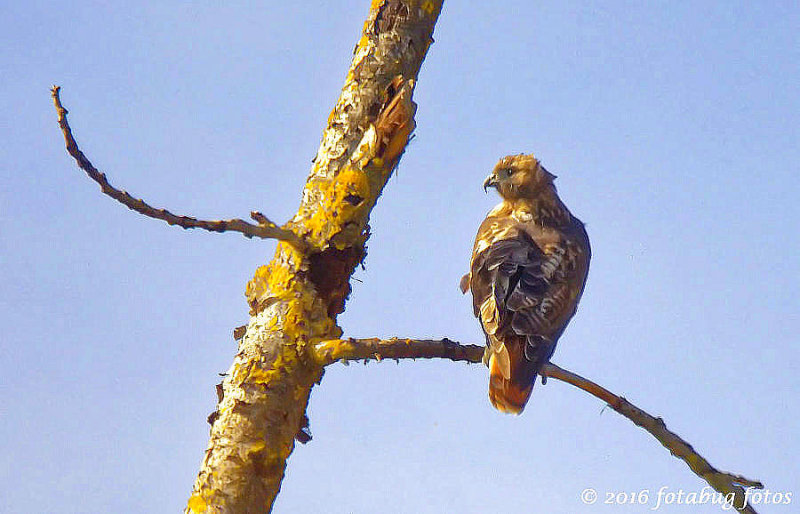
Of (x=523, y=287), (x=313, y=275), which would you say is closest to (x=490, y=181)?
(x=523, y=287)

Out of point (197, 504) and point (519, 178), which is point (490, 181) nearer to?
point (519, 178)

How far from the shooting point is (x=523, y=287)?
4.30 m

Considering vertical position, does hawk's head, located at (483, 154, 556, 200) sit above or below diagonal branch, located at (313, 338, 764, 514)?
above

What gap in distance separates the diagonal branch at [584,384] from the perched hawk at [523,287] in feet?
1.37

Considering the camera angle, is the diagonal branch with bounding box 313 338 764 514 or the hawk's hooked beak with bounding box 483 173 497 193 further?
the hawk's hooked beak with bounding box 483 173 497 193

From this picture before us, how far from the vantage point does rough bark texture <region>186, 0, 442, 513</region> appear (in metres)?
3.09

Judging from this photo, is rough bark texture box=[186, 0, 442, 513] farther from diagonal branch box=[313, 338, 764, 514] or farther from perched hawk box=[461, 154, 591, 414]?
perched hawk box=[461, 154, 591, 414]

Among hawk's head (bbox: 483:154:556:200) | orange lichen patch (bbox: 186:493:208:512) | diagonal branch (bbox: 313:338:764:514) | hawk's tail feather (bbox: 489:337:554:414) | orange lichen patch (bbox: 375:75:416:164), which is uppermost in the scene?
hawk's head (bbox: 483:154:556:200)

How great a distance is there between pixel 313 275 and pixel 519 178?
256 centimetres

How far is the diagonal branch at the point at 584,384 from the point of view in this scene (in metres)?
3.11

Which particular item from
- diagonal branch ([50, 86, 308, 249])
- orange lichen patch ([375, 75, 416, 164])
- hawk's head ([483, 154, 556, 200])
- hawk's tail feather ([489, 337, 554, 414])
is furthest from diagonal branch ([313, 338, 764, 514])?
hawk's head ([483, 154, 556, 200])

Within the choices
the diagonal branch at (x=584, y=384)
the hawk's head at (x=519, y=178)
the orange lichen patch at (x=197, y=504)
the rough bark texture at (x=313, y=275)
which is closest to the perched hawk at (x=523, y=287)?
the hawk's head at (x=519, y=178)

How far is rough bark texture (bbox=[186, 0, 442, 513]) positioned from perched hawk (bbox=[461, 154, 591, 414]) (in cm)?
94

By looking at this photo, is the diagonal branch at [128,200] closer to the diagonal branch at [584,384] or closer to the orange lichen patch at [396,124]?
the diagonal branch at [584,384]
